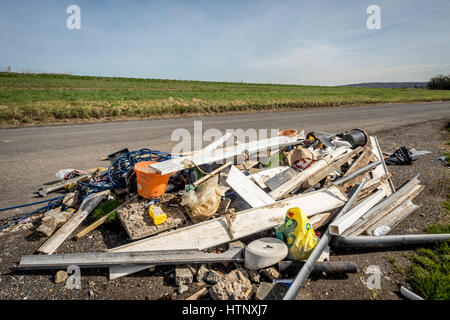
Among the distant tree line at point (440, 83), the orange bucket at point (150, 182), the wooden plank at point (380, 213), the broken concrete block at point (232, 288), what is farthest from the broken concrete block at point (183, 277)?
the distant tree line at point (440, 83)

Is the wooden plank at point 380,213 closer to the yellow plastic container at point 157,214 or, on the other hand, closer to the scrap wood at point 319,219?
the scrap wood at point 319,219

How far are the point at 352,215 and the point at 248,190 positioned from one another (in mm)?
1442

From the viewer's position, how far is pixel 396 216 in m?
3.61

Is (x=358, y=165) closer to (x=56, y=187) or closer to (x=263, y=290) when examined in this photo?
(x=263, y=290)

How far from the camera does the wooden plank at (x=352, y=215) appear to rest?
8.82ft

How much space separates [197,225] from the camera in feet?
9.60

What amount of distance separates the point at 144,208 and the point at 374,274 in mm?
2892

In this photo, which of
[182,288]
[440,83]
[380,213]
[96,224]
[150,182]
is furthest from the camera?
[440,83]

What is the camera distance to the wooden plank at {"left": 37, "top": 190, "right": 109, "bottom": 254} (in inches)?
112

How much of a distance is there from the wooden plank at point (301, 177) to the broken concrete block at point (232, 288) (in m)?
1.39

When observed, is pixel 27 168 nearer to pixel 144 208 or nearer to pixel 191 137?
pixel 144 208

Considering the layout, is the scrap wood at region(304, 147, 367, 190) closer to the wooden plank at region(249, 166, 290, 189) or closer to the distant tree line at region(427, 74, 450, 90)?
the wooden plank at region(249, 166, 290, 189)

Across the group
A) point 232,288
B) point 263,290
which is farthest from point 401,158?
point 232,288
